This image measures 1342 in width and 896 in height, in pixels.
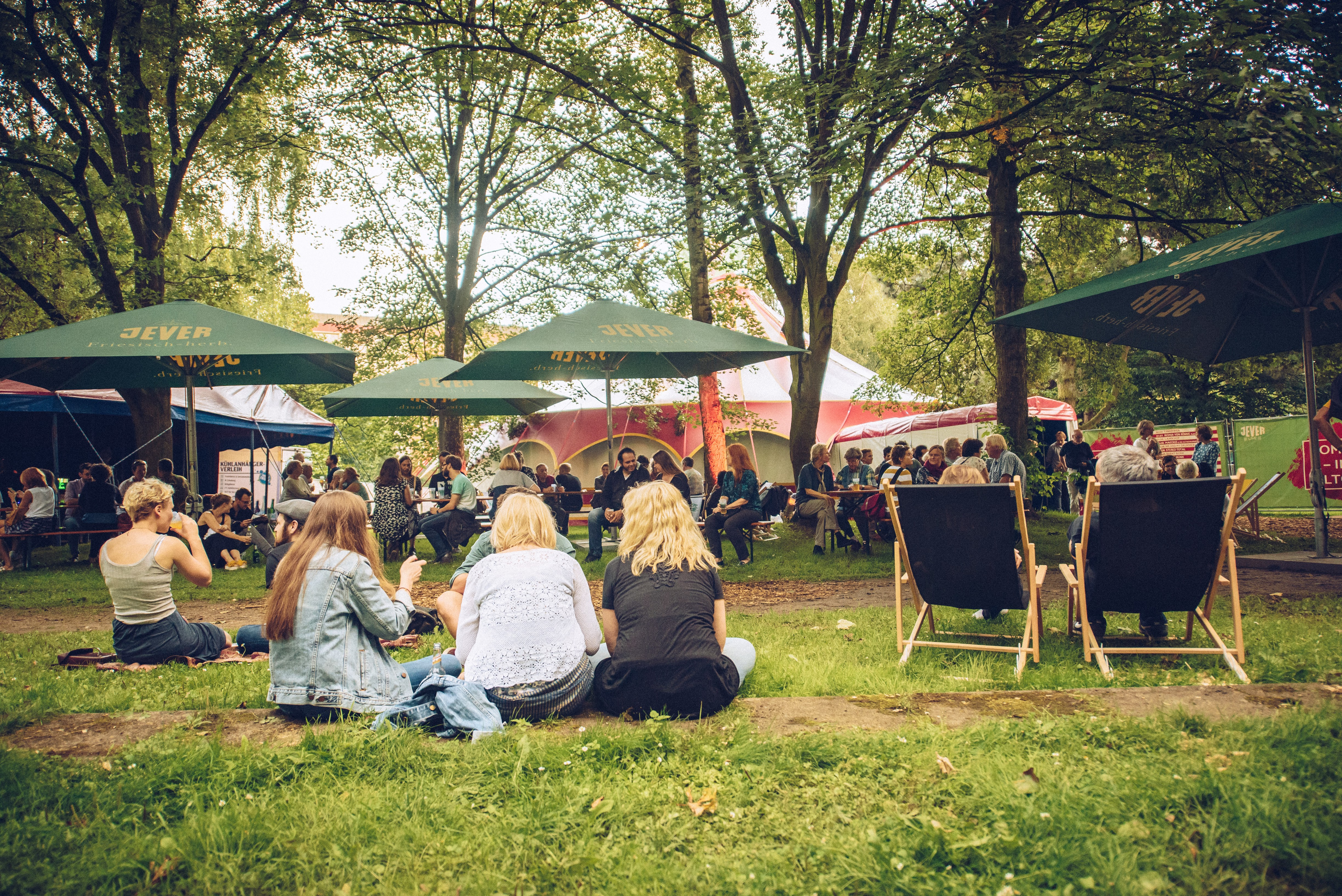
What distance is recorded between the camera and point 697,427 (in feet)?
69.4

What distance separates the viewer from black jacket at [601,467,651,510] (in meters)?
10.8

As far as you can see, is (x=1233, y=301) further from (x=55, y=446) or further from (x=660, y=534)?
(x=55, y=446)

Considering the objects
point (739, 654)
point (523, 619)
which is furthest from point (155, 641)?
point (739, 654)

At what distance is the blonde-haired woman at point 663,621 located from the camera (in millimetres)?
3307

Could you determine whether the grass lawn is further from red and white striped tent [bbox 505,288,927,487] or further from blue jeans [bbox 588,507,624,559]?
red and white striped tent [bbox 505,288,927,487]

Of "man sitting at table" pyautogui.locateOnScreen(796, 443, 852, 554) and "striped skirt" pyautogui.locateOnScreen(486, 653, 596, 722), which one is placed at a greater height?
"man sitting at table" pyautogui.locateOnScreen(796, 443, 852, 554)

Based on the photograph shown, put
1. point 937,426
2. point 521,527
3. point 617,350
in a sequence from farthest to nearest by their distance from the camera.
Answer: point 937,426 < point 617,350 < point 521,527

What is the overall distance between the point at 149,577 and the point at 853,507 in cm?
875

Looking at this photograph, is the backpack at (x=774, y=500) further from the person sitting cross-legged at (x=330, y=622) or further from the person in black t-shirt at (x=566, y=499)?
the person sitting cross-legged at (x=330, y=622)

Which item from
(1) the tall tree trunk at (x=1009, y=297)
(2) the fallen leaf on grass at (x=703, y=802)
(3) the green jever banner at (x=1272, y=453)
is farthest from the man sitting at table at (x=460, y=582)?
(3) the green jever banner at (x=1272, y=453)

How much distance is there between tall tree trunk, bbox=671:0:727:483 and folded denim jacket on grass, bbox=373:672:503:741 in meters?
7.82

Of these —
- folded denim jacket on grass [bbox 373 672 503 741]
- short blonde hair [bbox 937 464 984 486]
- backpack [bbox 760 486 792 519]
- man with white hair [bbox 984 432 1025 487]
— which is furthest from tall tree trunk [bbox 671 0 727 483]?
folded denim jacket on grass [bbox 373 672 503 741]

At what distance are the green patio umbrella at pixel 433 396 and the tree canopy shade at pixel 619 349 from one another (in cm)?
122

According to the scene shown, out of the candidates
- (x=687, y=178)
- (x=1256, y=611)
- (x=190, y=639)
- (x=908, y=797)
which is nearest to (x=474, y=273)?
(x=687, y=178)
